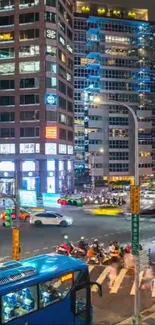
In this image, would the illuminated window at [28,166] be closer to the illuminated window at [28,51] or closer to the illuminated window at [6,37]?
the illuminated window at [28,51]

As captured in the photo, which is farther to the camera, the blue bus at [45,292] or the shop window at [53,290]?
the shop window at [53,290]

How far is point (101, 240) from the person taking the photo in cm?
3375

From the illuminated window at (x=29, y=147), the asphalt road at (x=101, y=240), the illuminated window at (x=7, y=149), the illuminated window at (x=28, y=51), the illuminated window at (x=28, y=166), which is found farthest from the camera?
the illuminated window at (x=7, y=149)

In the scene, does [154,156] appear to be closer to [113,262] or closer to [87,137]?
[87,137]

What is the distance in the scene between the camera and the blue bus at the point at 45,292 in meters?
12.0

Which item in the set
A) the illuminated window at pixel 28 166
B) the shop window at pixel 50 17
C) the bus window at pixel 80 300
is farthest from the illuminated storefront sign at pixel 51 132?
the bus window at pixel 80 300

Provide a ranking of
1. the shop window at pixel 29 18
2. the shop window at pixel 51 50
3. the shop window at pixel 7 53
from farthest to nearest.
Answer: the shop window at pixel 7 53 → the shop window at pixel 29 18 → the shop window at pixel 51 50

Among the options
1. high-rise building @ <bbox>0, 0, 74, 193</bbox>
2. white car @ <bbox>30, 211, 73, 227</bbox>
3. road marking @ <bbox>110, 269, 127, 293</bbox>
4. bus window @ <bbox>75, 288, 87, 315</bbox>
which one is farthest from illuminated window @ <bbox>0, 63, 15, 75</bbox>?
bus window @ <bbox>75, 288, 87, 315</bbox>

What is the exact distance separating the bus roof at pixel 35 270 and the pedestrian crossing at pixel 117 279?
6.47 meters

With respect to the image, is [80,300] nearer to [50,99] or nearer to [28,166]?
[28,166]

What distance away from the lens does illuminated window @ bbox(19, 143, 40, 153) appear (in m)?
80.3

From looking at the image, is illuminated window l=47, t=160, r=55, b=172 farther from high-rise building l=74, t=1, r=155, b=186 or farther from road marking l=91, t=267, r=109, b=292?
road marking l=91, t=267, r=109, b=292

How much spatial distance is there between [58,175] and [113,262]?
57.3m

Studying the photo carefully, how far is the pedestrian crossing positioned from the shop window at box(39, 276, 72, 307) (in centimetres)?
695
